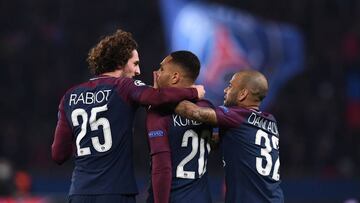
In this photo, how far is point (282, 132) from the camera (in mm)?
14203

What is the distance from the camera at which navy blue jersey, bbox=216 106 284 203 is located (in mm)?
5047

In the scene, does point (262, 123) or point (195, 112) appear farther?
point (262, 123)

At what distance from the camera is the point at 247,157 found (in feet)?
16.7

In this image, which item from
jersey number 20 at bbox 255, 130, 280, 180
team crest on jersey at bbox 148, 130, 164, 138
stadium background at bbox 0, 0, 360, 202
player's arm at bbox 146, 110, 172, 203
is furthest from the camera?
stadium background at bbox 0, 0, 360, 202

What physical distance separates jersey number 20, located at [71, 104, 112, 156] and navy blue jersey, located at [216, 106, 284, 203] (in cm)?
62

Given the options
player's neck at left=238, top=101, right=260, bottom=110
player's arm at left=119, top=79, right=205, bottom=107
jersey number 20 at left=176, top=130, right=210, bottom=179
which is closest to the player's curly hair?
player's arm at left=119, top=79, right=205, bottom=107

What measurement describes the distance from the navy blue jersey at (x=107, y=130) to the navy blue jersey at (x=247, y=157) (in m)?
0.30

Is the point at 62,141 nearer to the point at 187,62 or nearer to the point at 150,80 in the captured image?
the point at 187,62

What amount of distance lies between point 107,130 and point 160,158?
38 centimetres

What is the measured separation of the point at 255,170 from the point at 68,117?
1092mm

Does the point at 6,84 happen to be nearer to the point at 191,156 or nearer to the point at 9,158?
the point at 9,158

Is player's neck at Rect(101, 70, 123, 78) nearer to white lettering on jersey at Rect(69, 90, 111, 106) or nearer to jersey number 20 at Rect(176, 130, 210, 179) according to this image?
white lettering on jersey at Rect(69, 90, 111, 106)

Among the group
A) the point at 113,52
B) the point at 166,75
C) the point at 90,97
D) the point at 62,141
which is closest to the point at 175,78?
the point at 166,75

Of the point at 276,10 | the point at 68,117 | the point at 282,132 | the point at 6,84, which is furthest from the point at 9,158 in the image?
the point at 68,117
